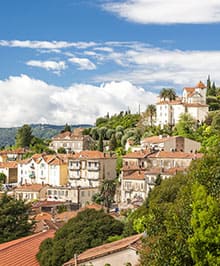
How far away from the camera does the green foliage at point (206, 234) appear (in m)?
10.5

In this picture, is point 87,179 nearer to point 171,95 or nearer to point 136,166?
point 136,166

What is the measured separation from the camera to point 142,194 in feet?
195

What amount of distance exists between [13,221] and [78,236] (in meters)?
8.90

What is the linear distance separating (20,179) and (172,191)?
5217cm

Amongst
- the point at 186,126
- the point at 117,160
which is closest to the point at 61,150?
the point at 117,160

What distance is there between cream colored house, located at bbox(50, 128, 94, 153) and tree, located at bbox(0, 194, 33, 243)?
55167mm

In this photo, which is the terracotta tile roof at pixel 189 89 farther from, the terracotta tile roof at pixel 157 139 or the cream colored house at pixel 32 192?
the cream colored house at pixel 32 192

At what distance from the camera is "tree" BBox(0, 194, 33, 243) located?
29.5 metres

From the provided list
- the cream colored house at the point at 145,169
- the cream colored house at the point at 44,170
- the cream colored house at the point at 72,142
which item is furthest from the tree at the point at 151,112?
the cream colored house at the point at 44,170

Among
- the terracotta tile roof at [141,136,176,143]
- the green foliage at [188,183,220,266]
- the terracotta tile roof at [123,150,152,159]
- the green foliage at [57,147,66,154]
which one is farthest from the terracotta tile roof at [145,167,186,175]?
the green foliage at [188,183,220,266]

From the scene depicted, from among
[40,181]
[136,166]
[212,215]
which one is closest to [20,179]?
[40,181]

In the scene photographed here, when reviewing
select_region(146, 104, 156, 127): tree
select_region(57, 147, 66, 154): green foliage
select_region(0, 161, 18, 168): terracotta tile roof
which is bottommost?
select_region(0, 161, 18, 168): terracotta tile roof

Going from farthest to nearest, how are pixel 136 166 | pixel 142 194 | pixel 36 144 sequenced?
pixel 36 144
pixel 136 166
pixel 142 194

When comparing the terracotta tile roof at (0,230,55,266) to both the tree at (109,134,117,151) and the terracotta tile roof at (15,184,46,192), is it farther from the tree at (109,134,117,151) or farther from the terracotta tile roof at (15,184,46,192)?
the tree at (109,134,117,151)
